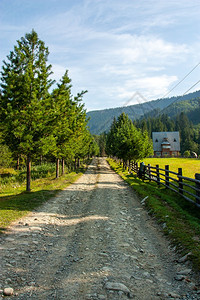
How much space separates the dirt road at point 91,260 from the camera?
3.68m

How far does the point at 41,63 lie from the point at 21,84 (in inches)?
111

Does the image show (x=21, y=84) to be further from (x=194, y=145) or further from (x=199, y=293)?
(x=194, y=145)

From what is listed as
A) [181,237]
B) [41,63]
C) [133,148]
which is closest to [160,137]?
[133,148]

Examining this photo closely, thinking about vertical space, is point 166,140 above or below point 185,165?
above

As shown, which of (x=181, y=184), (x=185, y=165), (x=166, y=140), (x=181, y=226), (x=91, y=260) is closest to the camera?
(x=91, y=260)

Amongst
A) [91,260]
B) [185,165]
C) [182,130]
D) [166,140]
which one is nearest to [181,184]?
[91,260]

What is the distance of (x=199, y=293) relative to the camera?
3643 mm

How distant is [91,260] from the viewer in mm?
4836

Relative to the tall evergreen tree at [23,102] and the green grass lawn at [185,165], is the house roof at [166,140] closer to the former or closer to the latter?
the green grass lawn at [185,165]

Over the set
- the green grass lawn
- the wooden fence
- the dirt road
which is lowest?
the green grass lawn

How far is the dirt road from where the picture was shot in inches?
145

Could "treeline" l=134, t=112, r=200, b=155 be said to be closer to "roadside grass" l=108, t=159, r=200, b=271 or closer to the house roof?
the house roof

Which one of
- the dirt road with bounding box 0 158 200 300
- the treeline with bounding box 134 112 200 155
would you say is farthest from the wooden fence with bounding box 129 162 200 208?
the treeline with bounding box 134 112 200 155

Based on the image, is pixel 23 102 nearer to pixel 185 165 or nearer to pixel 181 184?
pixel 181 184
